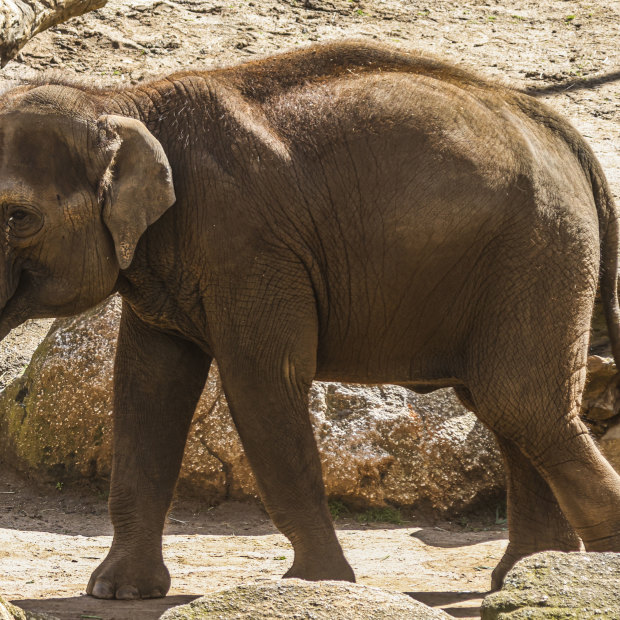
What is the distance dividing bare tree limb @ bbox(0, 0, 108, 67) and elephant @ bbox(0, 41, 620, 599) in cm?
213

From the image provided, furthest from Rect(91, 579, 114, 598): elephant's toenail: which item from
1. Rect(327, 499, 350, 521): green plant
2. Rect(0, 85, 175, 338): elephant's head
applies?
Rect(327, 499, 350, 521): green plant

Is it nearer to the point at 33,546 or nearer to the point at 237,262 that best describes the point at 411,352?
the point at 237,262

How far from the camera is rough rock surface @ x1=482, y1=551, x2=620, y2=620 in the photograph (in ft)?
10.6

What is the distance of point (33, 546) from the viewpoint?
6.18 meters

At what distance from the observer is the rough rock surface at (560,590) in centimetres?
322

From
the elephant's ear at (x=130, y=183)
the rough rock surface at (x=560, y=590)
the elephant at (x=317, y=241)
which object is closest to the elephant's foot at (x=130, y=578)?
the elephant at (x=317, y=241)

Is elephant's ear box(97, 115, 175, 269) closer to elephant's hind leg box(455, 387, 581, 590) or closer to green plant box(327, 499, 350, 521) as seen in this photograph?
elephant's hind leg box(455, 387, 581, 590)

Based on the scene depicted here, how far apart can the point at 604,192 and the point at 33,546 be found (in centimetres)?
336

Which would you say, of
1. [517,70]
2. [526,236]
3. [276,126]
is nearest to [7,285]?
[276,126]

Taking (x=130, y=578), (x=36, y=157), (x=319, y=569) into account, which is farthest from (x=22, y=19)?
(x=319, y=569)

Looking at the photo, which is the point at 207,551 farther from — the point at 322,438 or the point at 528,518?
the point at 528,518

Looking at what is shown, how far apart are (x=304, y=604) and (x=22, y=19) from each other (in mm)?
4759

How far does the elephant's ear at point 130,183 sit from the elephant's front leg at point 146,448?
781mm

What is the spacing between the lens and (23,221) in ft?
14.8
